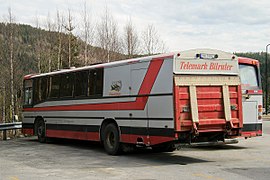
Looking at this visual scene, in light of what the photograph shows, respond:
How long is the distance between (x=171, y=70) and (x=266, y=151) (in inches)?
208

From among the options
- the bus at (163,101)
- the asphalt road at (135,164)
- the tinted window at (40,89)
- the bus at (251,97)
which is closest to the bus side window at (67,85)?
the bus at (163,101)

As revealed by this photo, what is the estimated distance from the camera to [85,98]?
1451 centimetres

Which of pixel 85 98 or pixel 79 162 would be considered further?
pixel 85 98

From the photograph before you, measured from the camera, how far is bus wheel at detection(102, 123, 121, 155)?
1276cm

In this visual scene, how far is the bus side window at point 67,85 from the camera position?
15.5m

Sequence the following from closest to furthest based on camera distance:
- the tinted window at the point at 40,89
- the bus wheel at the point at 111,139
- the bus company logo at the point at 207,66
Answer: the bus company logo at the point at 207,66 → the bus wheel at the point at 111,139 → the tinted window at the point at 40,89

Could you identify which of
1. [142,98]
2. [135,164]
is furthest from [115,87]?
[135,164]

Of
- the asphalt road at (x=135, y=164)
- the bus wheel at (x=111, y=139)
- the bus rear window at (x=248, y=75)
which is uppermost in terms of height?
the bus rear window at (x=248, y=75)

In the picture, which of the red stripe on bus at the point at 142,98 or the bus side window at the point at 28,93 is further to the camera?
the bus side window at the point at 28,93

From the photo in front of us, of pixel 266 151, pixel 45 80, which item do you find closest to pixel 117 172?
pixel 266 151

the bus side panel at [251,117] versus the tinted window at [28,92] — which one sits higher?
the tinted window at [28,92]

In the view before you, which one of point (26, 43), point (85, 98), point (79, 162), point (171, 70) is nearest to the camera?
point (171, 70)

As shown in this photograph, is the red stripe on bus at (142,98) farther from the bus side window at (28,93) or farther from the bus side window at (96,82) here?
the bus side window at (28,93)

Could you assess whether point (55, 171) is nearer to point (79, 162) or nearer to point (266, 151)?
point (79, 162)
